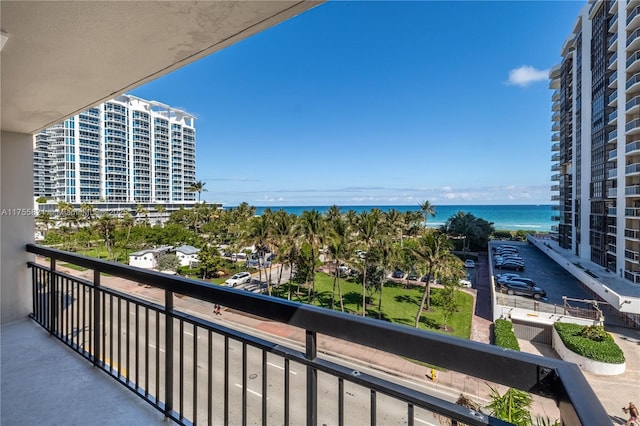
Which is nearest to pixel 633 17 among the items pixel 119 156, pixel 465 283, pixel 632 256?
pixel 632 256

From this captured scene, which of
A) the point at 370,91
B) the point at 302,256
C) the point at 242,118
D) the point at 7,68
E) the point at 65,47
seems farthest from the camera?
the point at 242,118

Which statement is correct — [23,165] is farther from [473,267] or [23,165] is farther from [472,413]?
[473,267]

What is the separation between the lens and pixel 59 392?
200cm

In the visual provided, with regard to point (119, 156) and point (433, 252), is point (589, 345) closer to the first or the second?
point (433, 252)

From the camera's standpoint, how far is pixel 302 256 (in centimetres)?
1922

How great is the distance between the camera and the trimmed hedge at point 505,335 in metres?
11.0

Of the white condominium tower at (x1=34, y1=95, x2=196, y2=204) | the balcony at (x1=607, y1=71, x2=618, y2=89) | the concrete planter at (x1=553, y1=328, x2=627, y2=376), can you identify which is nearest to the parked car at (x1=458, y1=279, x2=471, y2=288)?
the concrete planter at (x1=553, y1=328, x2=627, y2=376)

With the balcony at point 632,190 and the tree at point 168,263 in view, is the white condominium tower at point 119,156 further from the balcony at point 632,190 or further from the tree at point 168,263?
the balcony at point 632,190

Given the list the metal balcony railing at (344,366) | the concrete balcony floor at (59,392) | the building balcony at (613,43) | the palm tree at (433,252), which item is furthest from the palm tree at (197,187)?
the metal balcony railing at (344,366)

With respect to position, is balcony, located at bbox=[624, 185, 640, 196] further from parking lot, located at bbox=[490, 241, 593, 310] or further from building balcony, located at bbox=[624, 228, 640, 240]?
parking lot, located at bbox=[490, 241, 593, 310]

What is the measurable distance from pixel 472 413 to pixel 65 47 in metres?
2.30

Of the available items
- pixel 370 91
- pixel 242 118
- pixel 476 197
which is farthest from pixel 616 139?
pixel 476 197

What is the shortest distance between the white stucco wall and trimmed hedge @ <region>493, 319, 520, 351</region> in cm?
1257

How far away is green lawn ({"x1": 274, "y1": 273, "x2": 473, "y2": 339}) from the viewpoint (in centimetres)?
1535
